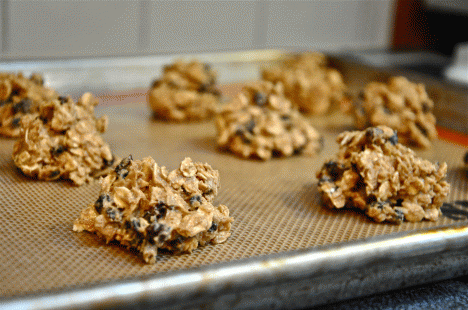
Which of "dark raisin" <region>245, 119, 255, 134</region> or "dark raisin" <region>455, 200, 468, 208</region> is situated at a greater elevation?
"dark raisin" <region>245, 119, 255, 134</region>

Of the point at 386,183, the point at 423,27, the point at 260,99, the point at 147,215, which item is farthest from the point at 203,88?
the point at 423,27

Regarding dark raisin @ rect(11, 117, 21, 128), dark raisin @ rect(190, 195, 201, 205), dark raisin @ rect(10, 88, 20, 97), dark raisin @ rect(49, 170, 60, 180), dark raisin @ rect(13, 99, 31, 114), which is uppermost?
dark raisin @ rect(10, 88, 20, 97)

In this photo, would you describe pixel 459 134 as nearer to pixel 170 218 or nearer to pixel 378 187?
pixel 378 187

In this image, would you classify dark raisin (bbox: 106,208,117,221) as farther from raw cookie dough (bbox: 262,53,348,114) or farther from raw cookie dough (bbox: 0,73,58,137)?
raw cookie dough (bbox: 262,53,348,114)

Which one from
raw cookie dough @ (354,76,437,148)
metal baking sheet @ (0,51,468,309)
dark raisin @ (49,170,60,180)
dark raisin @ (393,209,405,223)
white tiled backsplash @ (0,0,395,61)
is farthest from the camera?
white tiled backsplash @ (0,0,395,61)

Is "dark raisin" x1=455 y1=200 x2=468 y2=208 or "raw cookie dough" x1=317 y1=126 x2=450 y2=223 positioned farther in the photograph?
"dark raisin" x1=455 y1=200 x2=468 y2=208

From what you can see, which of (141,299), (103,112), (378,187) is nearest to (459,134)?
(378,187)

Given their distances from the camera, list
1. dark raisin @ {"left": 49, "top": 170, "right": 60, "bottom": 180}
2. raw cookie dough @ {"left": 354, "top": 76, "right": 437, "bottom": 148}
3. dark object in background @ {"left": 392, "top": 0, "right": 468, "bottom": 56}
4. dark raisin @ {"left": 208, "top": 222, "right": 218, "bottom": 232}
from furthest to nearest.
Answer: dark object in background @ {"left": 392, "top": 0, "right": 468, "bottom": 56}, raw cookie dough @ {"left": 354, "top": 76, "right": 437, "bottom": 148}, dark raisin @ {"left": 49, "top": 170, "right": 60, "bottom": 180}, dark raisin @ {"left": 208, "top": 222, "right": 218, "bottom": 232}

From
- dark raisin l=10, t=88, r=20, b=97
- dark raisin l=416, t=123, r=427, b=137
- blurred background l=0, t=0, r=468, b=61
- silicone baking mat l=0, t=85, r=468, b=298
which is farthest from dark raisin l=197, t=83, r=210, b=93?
dark raisin l=416, t=123, r=427, b=137
